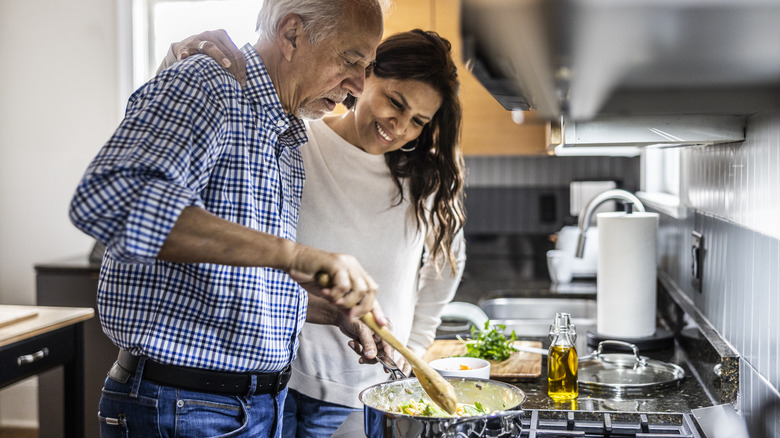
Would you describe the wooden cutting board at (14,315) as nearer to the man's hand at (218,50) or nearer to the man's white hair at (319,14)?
the man's hand at (218,50)

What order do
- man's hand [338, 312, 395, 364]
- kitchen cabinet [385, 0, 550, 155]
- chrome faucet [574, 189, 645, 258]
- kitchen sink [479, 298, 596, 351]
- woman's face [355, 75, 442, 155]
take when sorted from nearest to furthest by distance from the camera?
man's hand [338, 312, 395, 364]
woman's face [355, 75, 442, 155]
chrome faucet [574, 189, 645, 258]
kitchen sink [479, 298, 596, 351]
kitchen cabinet [385, 0, 550, 155]

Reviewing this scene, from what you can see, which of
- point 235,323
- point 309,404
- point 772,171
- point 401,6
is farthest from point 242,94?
point 401,6

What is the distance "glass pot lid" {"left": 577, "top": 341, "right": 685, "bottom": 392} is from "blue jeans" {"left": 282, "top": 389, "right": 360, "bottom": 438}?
21.1 inches

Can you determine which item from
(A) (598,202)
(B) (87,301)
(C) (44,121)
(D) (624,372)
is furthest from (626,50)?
(C) (44,121)

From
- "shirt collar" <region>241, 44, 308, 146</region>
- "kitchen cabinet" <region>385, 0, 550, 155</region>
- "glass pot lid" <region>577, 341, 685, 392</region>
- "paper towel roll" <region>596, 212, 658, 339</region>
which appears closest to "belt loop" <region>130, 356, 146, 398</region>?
"shirt collar" <region>241, 44, 308, 146</region>

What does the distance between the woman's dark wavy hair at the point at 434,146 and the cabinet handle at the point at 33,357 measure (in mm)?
1383

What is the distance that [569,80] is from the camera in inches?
34.2

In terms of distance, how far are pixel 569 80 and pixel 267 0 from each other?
0.71 metres

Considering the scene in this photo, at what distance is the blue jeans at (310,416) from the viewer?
65.5 inches

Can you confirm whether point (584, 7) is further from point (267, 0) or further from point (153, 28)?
point (153, 28)

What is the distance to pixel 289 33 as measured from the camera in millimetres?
1304

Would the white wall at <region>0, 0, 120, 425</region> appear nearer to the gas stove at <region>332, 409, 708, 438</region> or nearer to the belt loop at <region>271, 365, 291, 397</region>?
the belt loop at <region>271, 365, 291, 397</region>

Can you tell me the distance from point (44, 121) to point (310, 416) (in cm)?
323

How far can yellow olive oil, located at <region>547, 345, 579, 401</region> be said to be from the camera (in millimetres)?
1564
